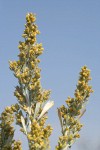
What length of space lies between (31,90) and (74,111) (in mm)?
2531

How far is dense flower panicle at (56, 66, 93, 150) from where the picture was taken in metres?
18.2

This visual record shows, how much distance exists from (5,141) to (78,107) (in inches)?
257

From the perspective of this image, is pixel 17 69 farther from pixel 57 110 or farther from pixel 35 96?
pixel 57 110

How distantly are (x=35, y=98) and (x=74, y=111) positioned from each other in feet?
7.09

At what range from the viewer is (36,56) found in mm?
19906

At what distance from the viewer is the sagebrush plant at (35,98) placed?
59.5 feet

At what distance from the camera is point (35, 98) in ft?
62.2

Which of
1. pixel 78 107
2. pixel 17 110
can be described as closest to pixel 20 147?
pixel 17 110

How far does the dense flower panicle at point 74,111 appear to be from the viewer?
717 inches

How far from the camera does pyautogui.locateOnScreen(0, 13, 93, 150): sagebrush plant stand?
18.1 metres

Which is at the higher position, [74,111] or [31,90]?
[31,90]

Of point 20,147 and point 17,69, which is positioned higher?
point 17,69

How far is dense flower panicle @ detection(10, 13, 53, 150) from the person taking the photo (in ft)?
57.3

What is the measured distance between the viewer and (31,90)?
753 inches
